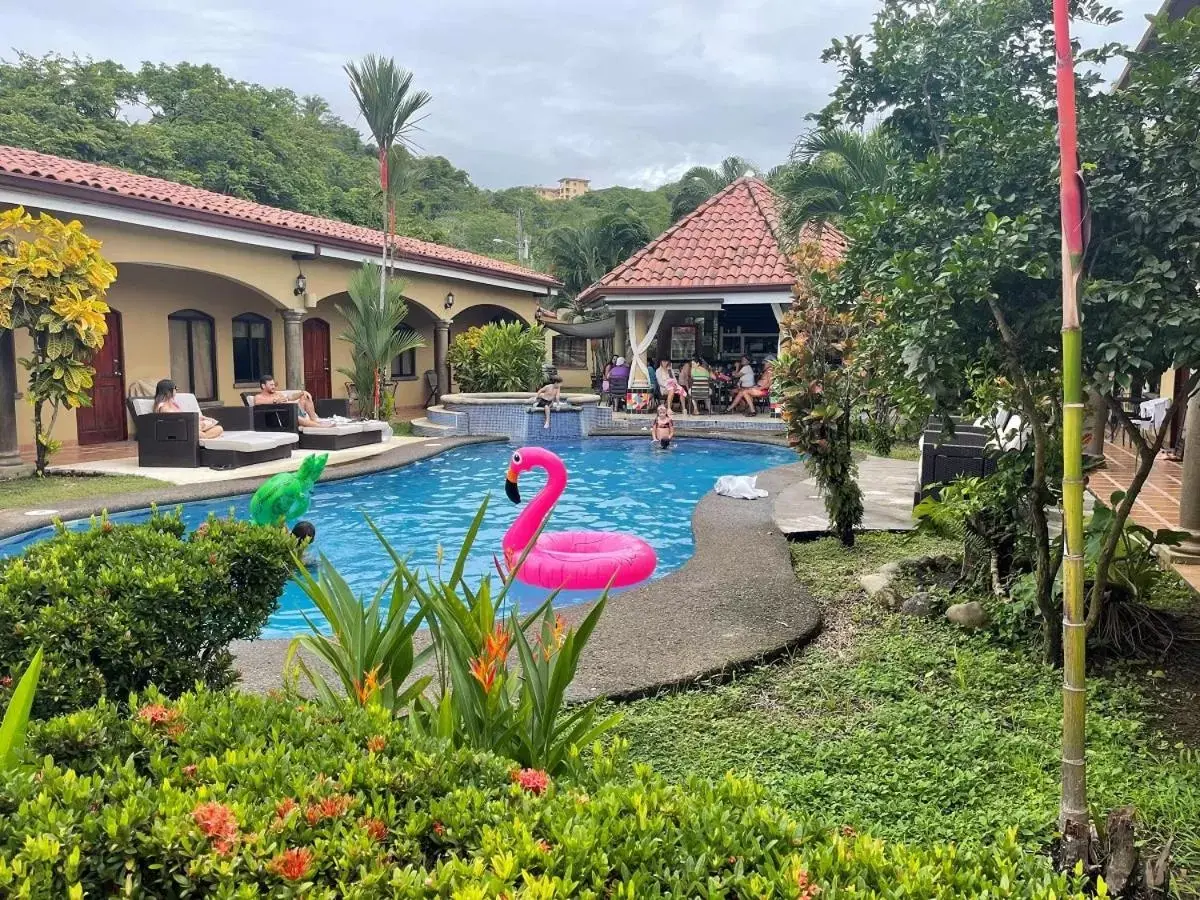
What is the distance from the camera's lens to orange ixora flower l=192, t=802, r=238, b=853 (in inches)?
59.5

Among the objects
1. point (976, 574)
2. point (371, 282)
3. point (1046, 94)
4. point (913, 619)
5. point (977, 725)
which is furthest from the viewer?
point (371, 282)

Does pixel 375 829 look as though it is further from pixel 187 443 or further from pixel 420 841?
pixel 187 443

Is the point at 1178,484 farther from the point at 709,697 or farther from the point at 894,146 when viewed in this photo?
the point at 709,697

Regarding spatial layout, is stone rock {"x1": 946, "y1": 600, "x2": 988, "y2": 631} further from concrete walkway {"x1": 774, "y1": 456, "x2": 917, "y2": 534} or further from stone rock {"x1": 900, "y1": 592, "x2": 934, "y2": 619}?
concrete walkway {"x1": 774, "y1": 456, "x2": 917, "y2": 534}

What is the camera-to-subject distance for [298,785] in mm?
1750

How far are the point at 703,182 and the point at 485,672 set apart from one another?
3206 centimetres

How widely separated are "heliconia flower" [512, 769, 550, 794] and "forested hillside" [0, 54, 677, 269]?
47.4 feet

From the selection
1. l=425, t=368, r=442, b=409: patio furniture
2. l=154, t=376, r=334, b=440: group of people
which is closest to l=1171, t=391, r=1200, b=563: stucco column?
l=154, t=376, r=334, b=440: group of people

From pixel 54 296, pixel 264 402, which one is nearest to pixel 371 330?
pixel 264 402

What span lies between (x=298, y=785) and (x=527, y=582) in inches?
201

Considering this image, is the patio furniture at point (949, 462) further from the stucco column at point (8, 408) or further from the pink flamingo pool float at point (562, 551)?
the stucco column at point (8, 408)

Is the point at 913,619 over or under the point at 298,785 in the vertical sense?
under

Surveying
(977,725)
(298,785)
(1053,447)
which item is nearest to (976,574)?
(1053,447)

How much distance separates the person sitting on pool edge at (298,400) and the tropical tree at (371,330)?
58.7 inches
